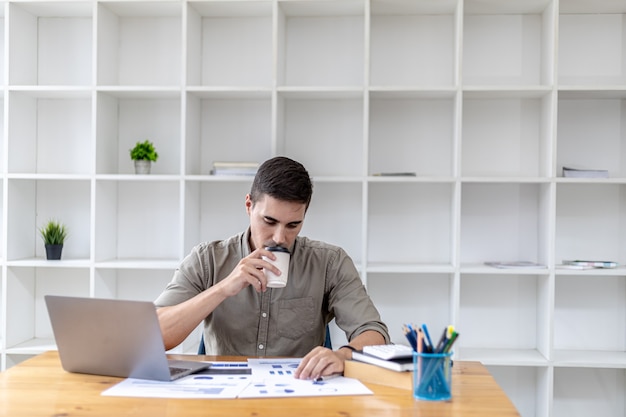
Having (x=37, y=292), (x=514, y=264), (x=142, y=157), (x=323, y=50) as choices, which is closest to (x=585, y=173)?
(x=514, y=264)

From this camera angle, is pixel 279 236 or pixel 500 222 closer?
pixel 279 236

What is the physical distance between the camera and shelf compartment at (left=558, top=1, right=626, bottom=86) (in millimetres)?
3490

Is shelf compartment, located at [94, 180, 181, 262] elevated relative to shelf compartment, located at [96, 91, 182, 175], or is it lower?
lower

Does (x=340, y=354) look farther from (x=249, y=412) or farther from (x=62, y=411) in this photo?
(x=62, y=411)

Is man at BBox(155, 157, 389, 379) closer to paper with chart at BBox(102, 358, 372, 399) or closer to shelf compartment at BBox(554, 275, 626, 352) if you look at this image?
paper with chart at BBox(102, 358, 372, 399)

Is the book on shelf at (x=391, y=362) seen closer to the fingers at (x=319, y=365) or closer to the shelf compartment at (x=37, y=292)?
the fingers at (x=319, y=365)

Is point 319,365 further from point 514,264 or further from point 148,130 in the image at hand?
point 148,130

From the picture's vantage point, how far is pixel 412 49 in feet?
11.7

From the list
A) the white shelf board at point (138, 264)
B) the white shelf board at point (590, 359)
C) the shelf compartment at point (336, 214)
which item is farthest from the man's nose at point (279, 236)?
the white shelf board at point (590, 359)

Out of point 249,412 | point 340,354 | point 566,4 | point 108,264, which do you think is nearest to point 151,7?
point 108,264

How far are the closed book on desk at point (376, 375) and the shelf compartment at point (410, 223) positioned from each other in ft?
5.90

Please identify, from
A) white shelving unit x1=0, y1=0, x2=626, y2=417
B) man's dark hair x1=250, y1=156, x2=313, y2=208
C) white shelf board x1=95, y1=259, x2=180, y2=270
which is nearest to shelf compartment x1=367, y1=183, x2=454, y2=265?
white shelving unit x1=0, y1=0, x2=626, y2=417

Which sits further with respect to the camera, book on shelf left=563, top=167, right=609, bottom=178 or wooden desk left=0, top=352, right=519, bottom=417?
book on shelf left=563, top=167, right=609, bottom=178

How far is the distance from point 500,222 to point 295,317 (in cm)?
161
